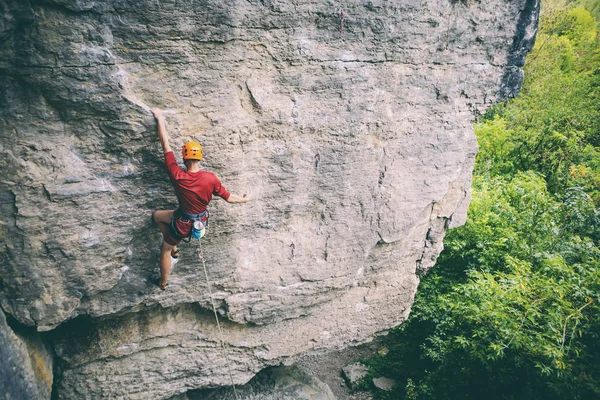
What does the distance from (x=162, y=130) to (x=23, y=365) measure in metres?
2.48

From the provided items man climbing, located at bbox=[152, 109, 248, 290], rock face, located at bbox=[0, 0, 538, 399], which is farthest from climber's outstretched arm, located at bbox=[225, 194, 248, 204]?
rock face, located at bbox=[0, 0, 538, 399]

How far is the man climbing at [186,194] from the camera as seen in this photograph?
3379 millimetres

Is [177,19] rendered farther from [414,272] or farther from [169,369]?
[414,272]

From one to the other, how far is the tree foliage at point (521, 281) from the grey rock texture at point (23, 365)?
5.00 metres

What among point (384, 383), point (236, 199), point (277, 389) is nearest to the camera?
point (236, 199)

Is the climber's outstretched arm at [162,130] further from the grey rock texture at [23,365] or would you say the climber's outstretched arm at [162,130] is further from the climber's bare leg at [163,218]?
the grey rock texture at [23,365]

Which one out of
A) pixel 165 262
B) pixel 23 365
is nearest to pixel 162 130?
pixel 165 262

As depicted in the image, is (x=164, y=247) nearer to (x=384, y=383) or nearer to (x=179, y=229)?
(x=179, y=229)

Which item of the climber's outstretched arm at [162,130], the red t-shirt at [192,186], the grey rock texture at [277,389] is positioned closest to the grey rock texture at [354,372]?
the grey rock texture at [277,389]

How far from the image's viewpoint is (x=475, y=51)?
15.0 feet

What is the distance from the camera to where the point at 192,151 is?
133 inches

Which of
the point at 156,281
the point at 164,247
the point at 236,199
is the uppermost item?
the point at 236,199

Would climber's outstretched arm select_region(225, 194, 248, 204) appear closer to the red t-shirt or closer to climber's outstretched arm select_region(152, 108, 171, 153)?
the red t-shirt

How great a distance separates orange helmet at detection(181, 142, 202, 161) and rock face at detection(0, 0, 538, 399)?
0.26 meters
